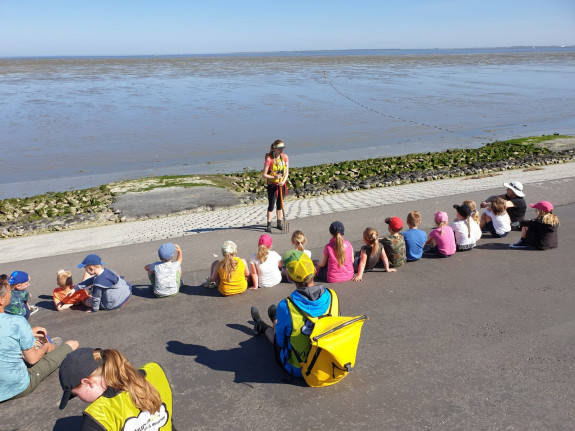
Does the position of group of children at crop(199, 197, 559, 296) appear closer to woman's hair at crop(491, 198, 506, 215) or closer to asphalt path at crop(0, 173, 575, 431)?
woman's hair at crop(491, 198, 506, 215)

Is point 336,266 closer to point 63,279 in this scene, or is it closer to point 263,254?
point 263,254

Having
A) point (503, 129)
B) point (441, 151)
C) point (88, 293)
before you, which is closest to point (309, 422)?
point (88, 293)

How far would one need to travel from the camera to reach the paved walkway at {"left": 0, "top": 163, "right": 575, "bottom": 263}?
10.4 m

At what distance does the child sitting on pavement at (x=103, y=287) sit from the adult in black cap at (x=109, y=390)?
314 cm

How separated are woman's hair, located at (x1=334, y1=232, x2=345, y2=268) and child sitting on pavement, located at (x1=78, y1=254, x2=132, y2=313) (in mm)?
2750

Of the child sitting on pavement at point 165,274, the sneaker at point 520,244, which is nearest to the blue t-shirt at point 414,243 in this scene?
the sneaker at point 520,244

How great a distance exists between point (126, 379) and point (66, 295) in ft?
12.6

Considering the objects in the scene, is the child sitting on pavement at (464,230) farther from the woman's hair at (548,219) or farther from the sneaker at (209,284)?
the sneaker at (209,284)

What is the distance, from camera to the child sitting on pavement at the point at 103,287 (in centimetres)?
631

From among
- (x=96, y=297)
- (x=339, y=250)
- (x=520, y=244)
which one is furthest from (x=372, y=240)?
(x=96, y=297)

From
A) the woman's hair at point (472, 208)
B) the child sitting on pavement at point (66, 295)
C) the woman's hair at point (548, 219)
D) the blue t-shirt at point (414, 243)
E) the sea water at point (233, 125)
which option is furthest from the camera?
the sea water at point (233, 125)

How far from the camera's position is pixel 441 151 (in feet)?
78.3

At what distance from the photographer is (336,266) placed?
7.07m

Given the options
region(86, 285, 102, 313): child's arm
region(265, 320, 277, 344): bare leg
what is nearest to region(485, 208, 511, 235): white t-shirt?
region(265, 320, 277, 344): bare leg
